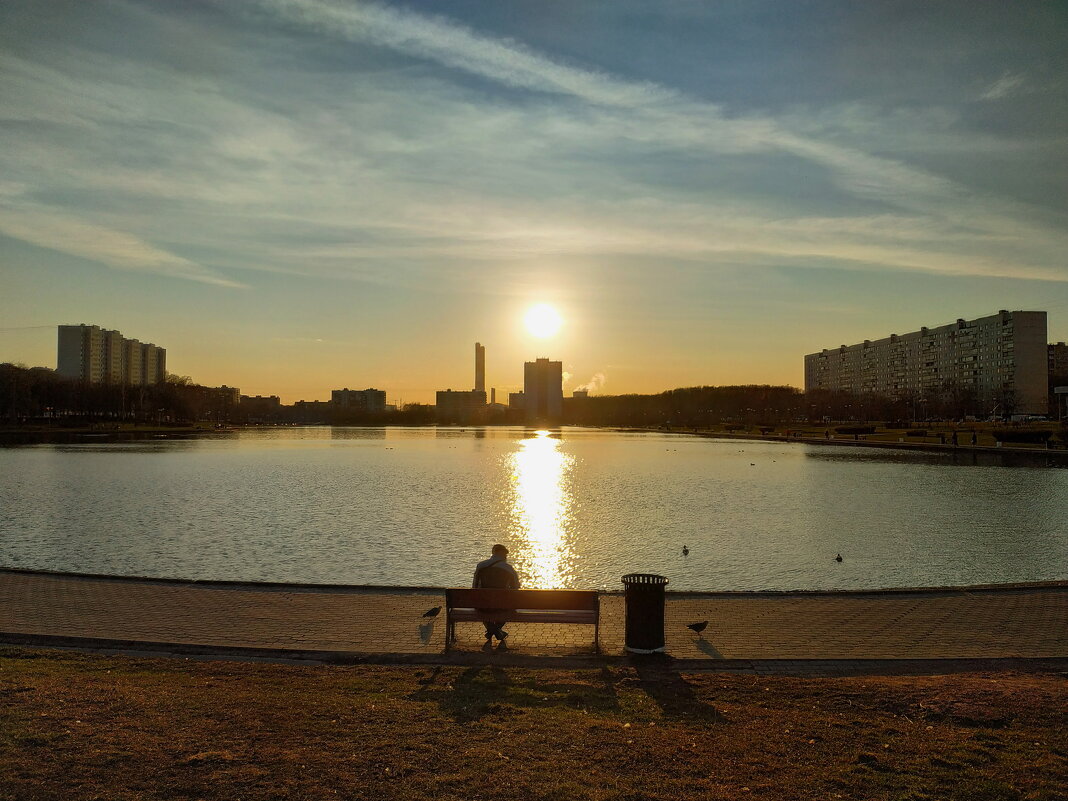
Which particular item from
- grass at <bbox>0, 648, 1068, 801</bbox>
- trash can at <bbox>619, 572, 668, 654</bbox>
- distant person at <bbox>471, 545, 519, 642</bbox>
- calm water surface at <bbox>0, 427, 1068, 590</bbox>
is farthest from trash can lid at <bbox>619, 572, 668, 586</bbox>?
calm water surface at <bbox>0, 427, 1068, 590</bbox>

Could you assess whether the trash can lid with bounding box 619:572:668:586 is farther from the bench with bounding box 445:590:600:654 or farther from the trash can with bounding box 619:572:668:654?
the bench with bounding box 445:590:600:654

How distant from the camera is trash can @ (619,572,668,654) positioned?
33.1 ft

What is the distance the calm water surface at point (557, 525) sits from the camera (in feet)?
64.8

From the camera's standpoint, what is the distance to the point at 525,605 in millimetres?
10430

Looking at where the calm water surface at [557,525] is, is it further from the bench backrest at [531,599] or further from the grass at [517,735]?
the grass at [517,735]

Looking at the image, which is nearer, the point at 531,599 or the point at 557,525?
the point at 531,599

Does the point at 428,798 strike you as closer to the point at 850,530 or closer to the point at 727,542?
the point at 727,542

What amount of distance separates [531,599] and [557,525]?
750 inches

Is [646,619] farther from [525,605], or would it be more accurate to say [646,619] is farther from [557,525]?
[557,525]

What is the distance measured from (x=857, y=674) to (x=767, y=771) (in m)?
3.52

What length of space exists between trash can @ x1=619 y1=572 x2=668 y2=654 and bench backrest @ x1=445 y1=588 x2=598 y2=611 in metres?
0.54

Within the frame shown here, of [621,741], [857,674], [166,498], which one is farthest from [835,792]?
[166,498]

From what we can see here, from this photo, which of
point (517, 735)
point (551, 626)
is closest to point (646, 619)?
point (551, 626)

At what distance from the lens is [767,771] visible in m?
6.45
